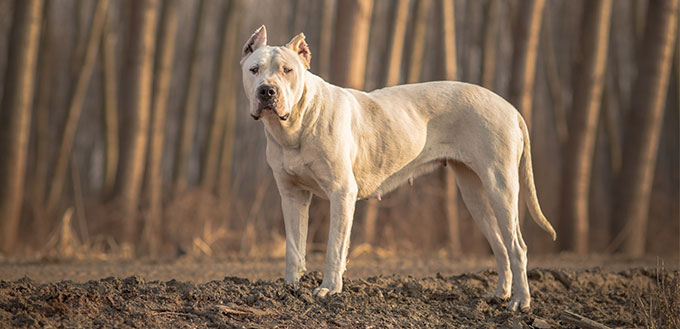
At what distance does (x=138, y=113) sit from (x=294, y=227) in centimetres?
607

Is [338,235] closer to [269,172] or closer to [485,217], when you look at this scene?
[485,217]

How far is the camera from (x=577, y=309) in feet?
18.6

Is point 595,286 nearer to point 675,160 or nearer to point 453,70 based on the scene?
point 453,70

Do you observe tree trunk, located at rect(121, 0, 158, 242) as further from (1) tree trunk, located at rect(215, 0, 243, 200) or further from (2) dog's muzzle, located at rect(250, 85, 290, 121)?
(2) dog's muzzle, located at rect(250, 85, 290, 121)

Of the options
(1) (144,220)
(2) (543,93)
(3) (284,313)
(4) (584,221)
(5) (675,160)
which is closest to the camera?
(3) (284,313)

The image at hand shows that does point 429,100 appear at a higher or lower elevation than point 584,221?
higher

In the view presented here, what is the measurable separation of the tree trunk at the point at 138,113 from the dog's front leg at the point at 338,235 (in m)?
6.29

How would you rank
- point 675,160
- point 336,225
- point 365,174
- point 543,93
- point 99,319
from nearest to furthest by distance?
point 99,319 < point 336,225 < point 365,174 < point 675,160 < point 543,93

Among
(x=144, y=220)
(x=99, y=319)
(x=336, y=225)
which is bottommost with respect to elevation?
(x=144, y=220)

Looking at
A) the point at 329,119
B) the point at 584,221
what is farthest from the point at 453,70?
the point at 329,119

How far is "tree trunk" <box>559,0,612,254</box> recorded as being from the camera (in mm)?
11727

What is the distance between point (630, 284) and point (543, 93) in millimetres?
14847

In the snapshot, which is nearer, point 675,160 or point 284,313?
point 284,313

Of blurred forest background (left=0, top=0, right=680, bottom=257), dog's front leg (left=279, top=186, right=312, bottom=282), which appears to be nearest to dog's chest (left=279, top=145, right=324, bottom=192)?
dog's front leg (left=279, top=186, right=312, bottom=282)
